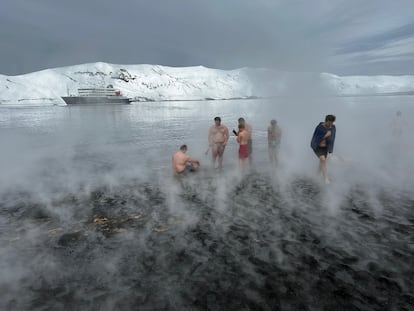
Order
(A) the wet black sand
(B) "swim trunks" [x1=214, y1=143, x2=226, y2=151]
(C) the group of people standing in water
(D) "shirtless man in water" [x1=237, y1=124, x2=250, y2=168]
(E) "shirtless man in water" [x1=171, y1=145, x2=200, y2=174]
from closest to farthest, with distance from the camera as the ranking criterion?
(A) the wet black sand < (C) the group of people standing in water < (D) "shirtless man in water" [x1=237, y1=124, x2=250, y2=168] < (E) "shirtless man in water" [x1=171, y1=145, x2=200, y2=174] < (B) "swim trunks" [x1=214, y1=143, x2=226, y2=151]

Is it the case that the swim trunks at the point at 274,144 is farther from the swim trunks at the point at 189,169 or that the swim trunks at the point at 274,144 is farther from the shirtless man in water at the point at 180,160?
the shirtless man in water at the point at 180,160

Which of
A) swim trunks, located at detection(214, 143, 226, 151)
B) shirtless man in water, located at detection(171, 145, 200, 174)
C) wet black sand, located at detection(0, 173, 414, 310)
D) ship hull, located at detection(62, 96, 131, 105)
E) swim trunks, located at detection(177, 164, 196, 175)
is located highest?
ship hull, located at detection(62, 96, 131, 105)

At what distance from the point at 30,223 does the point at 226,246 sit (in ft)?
15.4

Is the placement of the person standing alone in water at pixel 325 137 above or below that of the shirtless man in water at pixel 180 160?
above

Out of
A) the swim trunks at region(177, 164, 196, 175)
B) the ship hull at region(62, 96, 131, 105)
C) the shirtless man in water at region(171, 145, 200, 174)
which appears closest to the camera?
the shirtless man in water at region(171, 145, 200, 174)

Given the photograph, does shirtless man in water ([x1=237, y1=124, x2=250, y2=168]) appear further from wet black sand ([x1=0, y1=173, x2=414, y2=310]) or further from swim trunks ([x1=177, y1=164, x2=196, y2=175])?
wet black sand ([x1=0, y1=173, x2=414, y2=310])

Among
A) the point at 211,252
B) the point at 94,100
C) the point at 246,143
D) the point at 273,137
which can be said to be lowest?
the point at 211,252

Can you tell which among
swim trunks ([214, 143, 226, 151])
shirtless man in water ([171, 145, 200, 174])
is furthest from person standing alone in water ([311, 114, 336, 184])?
shirtless man in water ([171, 145, 200, 174])

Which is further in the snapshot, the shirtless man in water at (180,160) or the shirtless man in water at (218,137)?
the shirtless man in water at (218,137)

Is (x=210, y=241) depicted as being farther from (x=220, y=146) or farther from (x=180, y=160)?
(x=220, y=146)

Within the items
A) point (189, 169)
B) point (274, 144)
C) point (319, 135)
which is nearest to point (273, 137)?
point (274, 144)

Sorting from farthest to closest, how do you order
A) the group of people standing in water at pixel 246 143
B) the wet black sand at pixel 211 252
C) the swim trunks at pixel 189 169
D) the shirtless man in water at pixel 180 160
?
1. the swim trunks at pixel 189 169
2. the shirtless man in water at pixel 180 160
3. the group of people standing in water at pixel 246 143
4. the wet black sand at pixel 211 252

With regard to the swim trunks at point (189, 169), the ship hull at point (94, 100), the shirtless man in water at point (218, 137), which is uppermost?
the ship hull at point (94, 100)

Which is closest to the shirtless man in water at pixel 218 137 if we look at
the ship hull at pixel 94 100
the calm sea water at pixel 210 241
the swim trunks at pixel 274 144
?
the calm sea water at pixel 210 241
